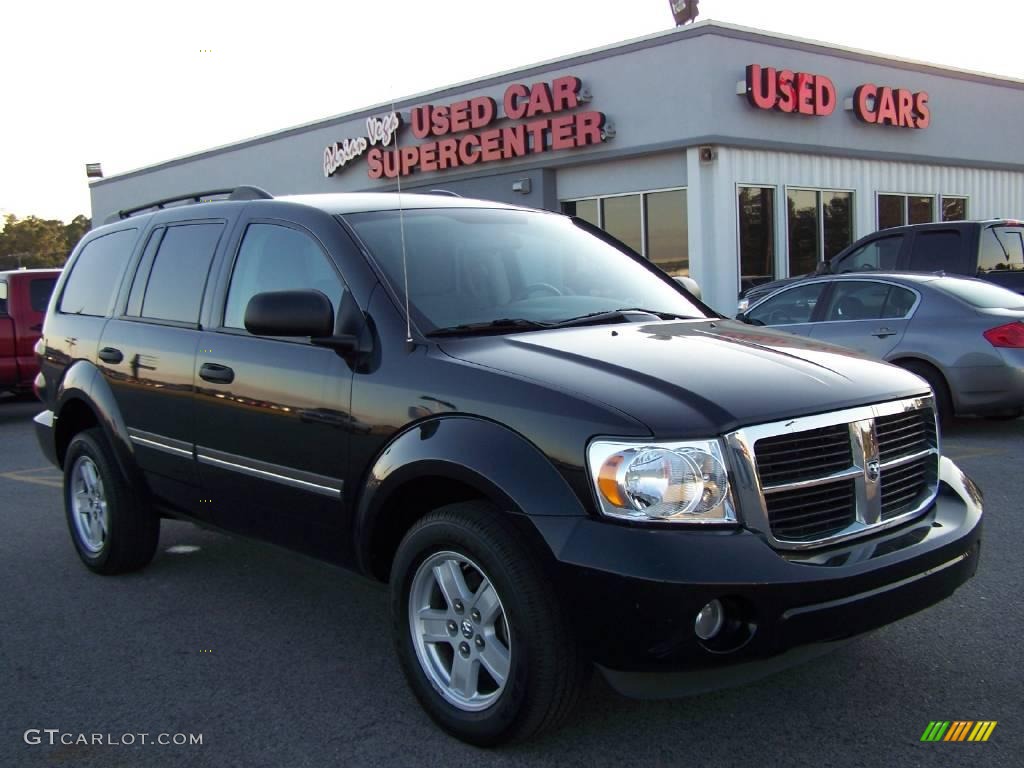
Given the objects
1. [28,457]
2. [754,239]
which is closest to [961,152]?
[754,239]

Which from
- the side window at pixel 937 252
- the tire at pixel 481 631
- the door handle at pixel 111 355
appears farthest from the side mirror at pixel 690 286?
the side window at pixel 937 252

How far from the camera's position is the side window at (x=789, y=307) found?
998cm

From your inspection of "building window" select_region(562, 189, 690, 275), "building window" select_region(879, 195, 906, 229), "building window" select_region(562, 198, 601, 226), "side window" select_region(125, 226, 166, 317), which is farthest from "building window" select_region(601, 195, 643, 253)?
"side window" select_region(125, 226, 166, 317)

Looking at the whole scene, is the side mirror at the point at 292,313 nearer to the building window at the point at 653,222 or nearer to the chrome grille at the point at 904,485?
the chrome grille at the point at 904,485

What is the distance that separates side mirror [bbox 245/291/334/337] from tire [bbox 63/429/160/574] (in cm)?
196

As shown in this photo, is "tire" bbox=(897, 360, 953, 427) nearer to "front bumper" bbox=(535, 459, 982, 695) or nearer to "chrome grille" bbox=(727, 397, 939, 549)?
"chrome grille" bbox=(727, 397, 939, 549)

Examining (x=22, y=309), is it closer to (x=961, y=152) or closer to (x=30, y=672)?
(x=30, y=672)

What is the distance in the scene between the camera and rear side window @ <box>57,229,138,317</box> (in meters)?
5.49

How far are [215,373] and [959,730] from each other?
314cm

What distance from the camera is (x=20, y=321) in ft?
43.6

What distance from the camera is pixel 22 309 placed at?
13.3 meters

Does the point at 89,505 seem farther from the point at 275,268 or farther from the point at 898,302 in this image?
the point at 898,302

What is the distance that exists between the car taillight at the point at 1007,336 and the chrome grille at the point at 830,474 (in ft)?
18.5

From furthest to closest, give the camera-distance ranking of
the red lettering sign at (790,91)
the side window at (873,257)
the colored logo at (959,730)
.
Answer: the red lettering sign at (790,91) < the side window at (873,257) < the colored logo at (959,730)
